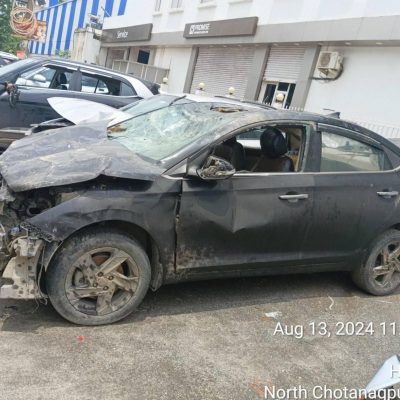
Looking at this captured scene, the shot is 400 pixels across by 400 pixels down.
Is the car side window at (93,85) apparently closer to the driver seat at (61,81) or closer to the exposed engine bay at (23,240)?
the driver seat at (61,81)

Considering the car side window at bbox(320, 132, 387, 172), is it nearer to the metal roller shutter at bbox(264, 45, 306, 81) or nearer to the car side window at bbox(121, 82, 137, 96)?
the car side window at bbox(121, 82, 137, 96)

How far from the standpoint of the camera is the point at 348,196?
4.40 meters

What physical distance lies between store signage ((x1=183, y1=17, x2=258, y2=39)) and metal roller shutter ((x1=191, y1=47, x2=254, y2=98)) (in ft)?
2.16

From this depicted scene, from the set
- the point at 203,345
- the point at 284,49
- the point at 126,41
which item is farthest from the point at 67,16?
the point at 203,345

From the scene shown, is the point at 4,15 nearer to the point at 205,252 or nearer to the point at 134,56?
the point at 134,56

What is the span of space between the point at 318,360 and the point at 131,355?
1.37 metres

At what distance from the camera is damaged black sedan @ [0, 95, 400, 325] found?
337 cm

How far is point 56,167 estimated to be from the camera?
3.47 m

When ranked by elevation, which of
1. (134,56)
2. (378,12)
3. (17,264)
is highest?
(378,12)

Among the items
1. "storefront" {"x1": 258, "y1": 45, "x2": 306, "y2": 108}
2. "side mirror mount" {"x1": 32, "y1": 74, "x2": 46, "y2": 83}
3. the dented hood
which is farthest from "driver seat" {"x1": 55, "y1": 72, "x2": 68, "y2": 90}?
"storefront" {"x1": 258, "y1": 45, "x2": 306, "y2": 108}

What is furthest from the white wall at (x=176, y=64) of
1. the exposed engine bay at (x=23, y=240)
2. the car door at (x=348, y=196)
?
the exposed engine bay at (x=23, y=240)

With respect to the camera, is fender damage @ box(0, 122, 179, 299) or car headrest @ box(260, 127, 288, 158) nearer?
fender damage @ box(0, 122, 179, 299)

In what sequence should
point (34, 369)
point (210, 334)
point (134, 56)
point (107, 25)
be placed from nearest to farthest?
point (34, 369) < point (210, 334) < point (134, 56) < point (107, 25)

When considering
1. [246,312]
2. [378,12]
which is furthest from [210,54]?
[246,312]
